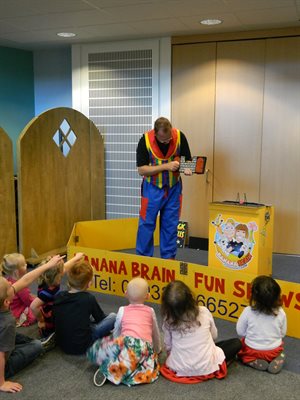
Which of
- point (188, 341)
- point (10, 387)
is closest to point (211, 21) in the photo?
point (188, 341)

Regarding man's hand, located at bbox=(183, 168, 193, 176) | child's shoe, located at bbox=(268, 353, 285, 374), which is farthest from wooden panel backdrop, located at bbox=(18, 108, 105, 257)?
child's shoe, located at bbox=(268, 353, 285, 374)

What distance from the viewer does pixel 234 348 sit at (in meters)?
2.54

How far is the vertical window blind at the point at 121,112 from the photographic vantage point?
5410 mm

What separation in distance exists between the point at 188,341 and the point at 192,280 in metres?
0.92

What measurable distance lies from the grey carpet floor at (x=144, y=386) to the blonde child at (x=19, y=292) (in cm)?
52

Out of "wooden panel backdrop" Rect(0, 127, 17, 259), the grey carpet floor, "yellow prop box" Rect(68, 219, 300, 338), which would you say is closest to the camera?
the grey carpet floor

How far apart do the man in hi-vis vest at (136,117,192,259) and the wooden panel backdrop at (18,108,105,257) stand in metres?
1.11

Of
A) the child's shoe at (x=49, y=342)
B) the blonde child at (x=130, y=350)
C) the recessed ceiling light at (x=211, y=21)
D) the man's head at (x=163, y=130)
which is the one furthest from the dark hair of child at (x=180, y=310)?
the recessed ceiling light at (x=211, y=21)

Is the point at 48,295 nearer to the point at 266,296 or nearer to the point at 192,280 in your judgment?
the point at 192,280

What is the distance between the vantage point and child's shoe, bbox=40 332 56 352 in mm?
2730

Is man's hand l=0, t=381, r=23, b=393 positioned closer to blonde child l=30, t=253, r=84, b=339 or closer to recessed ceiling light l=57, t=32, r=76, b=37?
blonde child l=30, t=253, r=84, b=339

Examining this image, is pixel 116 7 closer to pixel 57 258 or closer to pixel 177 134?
pixel 177 134

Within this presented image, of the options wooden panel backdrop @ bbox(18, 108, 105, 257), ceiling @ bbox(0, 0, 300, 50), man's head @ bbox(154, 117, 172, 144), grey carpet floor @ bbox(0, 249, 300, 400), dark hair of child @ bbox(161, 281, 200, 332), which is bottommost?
grey carpet floor @ bbox(0, 249, 300, 400)

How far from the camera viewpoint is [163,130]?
371 centimetres
